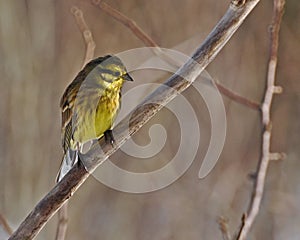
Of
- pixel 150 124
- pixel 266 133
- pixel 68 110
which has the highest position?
pixel 266 133

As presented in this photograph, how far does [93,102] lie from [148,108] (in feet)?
1.51

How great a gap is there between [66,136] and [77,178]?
16.5 inches

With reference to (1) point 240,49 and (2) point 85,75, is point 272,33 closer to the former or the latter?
(2) point 85,75

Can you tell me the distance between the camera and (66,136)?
1.39m

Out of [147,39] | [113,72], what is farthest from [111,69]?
[147,39]

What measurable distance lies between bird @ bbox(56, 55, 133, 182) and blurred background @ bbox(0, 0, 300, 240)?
1610 millimetres

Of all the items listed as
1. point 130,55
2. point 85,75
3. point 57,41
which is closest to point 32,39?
point 57,41

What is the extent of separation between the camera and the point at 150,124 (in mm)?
3271

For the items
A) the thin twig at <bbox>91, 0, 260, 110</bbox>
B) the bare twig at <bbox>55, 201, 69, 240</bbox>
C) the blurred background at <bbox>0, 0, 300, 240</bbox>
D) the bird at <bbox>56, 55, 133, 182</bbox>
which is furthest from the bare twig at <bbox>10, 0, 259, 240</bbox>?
the blurred background at <bbox>0, 0, 300, 240</bbox>

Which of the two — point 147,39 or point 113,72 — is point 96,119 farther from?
point 147,39

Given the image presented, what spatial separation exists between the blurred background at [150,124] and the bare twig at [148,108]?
205cm

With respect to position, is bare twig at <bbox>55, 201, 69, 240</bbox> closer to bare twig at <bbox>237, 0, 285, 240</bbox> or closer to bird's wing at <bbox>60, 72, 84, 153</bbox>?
bare twig at <bbox>237, 0, 285, 240</bbox>

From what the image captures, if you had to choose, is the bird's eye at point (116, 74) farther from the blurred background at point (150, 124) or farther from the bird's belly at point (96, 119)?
the blurred background at point (150, 124)

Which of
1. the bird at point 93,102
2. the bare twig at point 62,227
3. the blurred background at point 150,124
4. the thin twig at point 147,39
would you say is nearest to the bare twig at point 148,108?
the bare twig at point 62,227
